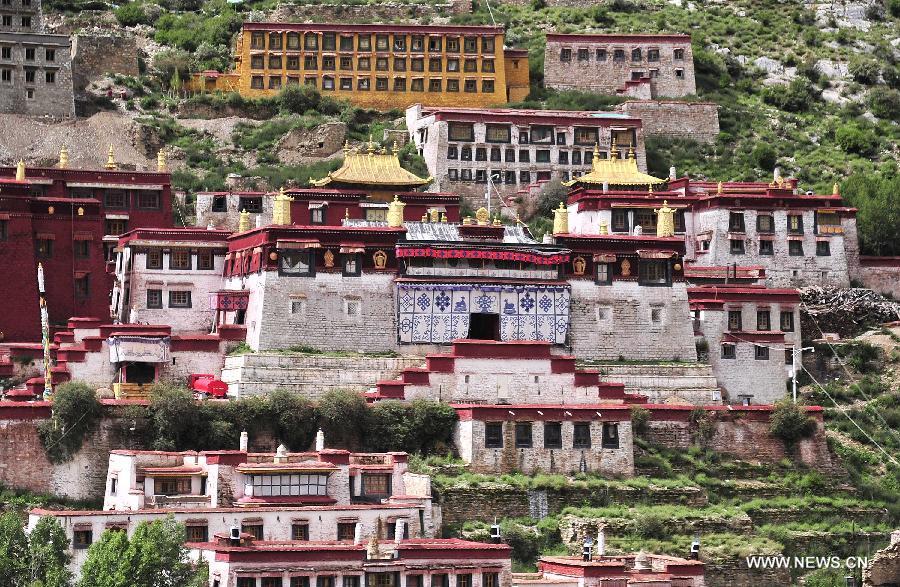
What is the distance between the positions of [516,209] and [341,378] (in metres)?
32.5

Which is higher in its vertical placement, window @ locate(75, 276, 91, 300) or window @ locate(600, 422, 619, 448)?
window @ locate(75, 276, 91, 300)

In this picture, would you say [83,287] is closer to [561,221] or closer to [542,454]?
Answer: [561,221]

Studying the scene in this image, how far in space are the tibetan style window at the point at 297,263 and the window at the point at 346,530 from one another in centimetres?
1665

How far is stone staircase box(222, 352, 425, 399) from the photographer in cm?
9444

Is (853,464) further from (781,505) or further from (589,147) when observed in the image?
(589,147)

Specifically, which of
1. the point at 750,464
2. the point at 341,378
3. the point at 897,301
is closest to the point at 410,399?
the point at 341,378

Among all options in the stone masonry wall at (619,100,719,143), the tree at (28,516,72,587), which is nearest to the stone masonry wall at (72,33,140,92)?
the stone masonry wall at (619,100,719,143)

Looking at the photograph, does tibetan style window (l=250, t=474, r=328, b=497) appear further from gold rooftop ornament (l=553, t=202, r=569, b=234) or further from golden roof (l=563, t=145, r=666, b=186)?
golden roof (l=563, t=145, r=666, b=186)

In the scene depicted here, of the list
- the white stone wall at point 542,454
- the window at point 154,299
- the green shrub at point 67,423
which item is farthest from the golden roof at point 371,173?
the green shrub at point 67,423

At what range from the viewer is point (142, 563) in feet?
246

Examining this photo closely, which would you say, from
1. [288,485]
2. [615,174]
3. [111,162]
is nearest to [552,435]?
[288,485]

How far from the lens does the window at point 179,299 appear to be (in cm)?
10231

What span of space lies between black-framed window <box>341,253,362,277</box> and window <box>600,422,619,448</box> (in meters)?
11.9

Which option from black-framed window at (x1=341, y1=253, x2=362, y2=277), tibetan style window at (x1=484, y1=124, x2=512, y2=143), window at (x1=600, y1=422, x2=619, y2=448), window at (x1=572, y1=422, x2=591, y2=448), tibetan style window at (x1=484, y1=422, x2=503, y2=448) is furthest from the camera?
tibetan style window at (x1=484, y1=124, x2=512, y2=143)
